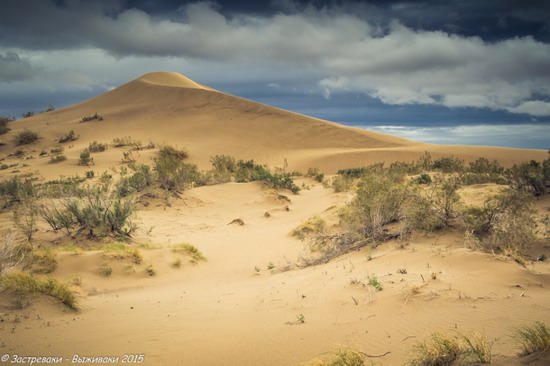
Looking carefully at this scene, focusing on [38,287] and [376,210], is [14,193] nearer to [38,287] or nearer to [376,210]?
[38,287]

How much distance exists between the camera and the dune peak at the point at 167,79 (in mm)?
62531

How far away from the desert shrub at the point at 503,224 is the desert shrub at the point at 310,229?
338 cm

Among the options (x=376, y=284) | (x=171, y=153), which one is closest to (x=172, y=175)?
(x=376, y=284)

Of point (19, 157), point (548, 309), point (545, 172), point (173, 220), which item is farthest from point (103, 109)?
point (548, 309)

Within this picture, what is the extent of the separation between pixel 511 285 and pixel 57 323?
5.11 m

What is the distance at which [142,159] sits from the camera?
1072 inches

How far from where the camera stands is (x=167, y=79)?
212 feet

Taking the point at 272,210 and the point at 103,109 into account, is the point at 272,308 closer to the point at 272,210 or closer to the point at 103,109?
the point at 272,210

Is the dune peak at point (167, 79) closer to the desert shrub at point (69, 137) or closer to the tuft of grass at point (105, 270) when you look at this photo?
the desert shrub at point (69, 137)

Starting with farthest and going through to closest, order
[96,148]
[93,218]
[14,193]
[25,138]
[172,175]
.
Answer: [25,138] < [96,148] < [172,175] < [14,193] < [93,218]

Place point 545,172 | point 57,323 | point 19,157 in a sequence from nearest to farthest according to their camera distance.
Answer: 1. point 57,323
2. point 545,172
3. point 19,157

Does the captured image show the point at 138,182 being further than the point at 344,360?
Yes

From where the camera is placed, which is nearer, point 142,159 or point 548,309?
point 548,309

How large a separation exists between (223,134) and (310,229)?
3088cm
